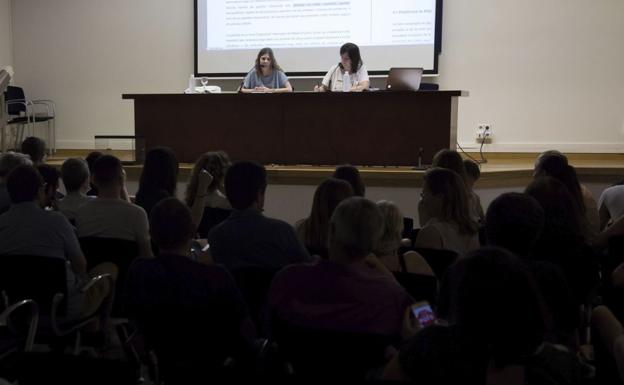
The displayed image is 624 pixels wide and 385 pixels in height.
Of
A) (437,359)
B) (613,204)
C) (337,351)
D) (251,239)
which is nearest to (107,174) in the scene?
(251,239)

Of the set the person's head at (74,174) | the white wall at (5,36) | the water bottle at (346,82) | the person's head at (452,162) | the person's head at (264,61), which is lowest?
the person's head at (74,174)

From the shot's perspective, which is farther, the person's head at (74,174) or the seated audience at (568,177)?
the person's head at (74,174)

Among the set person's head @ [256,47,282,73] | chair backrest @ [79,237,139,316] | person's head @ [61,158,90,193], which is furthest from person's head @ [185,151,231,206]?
person's head @ [256,47,282,73]

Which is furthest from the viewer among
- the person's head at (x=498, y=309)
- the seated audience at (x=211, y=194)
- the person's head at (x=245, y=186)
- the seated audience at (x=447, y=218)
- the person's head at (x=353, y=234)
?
the seated audience at (x=211, y=194)

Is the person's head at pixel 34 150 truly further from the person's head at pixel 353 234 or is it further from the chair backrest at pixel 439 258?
the person's head at pixel 353 234

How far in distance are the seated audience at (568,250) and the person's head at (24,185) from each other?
6.45 ft

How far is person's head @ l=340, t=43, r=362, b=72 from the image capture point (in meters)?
6.74

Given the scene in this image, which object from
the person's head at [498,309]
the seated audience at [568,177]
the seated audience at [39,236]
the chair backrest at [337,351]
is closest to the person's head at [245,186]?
the seated audience at [39,236]

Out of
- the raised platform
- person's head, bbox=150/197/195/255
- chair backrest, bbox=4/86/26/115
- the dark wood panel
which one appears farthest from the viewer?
chair backrest, bbox=4/86/26/115

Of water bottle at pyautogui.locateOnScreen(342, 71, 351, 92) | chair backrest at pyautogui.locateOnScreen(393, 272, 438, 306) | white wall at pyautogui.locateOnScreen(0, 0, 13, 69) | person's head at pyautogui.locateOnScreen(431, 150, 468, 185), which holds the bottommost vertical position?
chair backrest at pyautogui.locateOnScreen(393, 272, 438, 306)

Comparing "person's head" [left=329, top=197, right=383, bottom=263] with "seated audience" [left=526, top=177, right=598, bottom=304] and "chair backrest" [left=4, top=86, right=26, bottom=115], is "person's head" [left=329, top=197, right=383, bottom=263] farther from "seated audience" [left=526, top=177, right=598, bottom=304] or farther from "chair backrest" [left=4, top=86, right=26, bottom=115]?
"chair backrest" [left=4, top=86, right=26, bottom=115]

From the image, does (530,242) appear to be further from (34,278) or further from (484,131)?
(484,131)

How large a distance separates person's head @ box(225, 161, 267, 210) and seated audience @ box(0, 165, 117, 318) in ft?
2.02

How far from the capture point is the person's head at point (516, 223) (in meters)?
2.07
